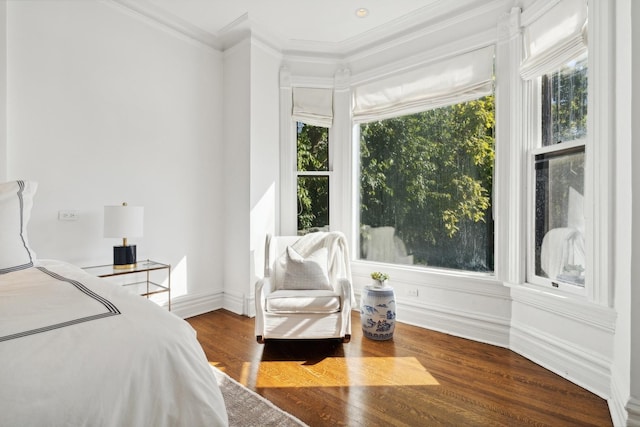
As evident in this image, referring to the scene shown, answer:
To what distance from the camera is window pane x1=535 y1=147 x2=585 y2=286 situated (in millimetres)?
2314

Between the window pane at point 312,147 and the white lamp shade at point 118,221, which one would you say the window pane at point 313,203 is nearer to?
the window pane at point 312,147

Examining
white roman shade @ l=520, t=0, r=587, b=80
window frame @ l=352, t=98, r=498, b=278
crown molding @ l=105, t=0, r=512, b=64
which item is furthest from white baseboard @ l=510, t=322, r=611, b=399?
crown molding @ l=105, t=0, r=512, b=64

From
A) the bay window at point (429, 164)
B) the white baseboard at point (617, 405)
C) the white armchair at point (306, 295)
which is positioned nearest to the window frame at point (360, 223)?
the bay window at point (429, 164)

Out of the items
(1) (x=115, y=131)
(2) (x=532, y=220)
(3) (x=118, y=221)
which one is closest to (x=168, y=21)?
(1) (x=115, y=131)

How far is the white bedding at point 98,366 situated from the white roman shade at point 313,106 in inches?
119

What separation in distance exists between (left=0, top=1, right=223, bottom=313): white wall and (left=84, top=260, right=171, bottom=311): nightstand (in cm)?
16

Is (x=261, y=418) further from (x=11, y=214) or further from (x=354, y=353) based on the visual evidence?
(x=11, y=214)

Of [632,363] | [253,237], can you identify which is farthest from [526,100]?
[253,237]

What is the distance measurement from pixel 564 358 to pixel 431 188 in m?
1.68

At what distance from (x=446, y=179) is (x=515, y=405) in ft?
6.25

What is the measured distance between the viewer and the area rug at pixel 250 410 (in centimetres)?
177

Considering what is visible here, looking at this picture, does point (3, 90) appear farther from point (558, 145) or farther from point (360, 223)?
point (558, 145)

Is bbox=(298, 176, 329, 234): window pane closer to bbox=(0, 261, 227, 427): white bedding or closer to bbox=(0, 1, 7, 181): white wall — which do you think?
bbox=(0, 1, 7, 181): white wall

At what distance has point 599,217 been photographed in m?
2.07
